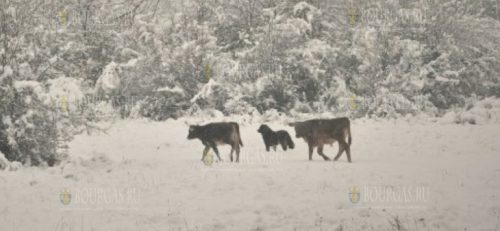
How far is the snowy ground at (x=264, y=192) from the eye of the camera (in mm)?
8766

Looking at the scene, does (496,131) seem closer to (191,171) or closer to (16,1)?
(191,171)

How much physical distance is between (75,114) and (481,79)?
26.8 metres

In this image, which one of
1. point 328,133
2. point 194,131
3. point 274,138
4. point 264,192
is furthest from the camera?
point 274,138

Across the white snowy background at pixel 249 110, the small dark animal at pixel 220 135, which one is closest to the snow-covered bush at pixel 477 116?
the white snowy background at pixel 249 110

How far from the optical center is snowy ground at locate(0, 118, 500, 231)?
8766 mm

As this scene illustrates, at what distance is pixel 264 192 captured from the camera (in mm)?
10594

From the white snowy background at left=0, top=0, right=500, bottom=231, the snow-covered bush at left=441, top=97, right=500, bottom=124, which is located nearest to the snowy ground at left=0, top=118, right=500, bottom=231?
the white snowy background at left=0, top=0, right=500, bottom=231

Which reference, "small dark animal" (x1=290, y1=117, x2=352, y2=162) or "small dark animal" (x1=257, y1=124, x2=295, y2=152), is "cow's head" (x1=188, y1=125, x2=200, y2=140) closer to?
"small dark animal" (x1=257, y1=124, x2=295, y2=152)

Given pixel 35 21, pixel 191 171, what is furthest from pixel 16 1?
pixel 191 171

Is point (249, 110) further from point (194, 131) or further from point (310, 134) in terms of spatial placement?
point (310, 134)

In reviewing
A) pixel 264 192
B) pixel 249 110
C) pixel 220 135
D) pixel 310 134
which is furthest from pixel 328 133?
pixel 249 110

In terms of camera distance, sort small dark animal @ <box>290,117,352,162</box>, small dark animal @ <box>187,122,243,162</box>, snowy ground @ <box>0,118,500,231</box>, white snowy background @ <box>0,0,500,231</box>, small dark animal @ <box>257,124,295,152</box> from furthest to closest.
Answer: small dark animal @ <box>257,124,295,152</box>
small dark animal @ <box>187,122,243,162</box>
small dark animal @ <box>290,117,352,162</box>
white snowy background @ <box>0,0,500,231</box>
snowy ground @ <box>0,118,500,231</box>

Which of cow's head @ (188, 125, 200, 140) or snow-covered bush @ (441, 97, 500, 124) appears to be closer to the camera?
cow's head @ (188, 125, 200, 140)

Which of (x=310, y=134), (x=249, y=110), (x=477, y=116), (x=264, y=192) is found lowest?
(x=264, y=192)
